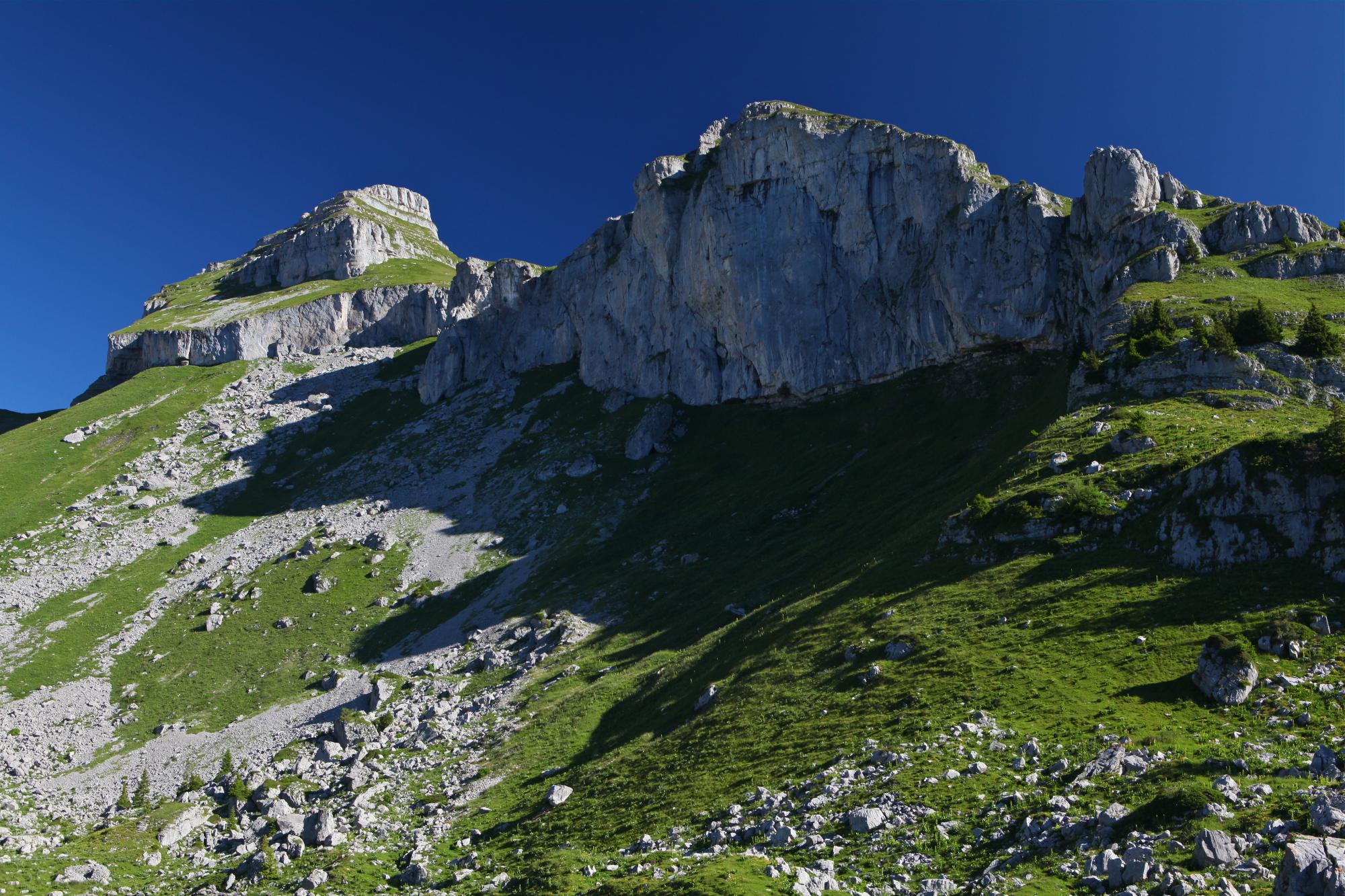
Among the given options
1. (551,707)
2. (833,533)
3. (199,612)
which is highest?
(199,612)

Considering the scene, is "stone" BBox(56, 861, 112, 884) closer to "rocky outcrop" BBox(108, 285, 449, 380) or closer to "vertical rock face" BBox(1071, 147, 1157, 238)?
"vertical rock face" BBox(1071, 147, 1157, 238)

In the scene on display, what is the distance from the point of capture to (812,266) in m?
113

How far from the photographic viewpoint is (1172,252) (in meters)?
69.7

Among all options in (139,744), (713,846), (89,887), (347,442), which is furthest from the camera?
(347,442)

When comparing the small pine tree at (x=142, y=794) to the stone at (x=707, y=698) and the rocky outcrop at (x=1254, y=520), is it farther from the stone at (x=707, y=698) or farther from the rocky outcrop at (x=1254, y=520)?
the rocky outcrop at (x=1254, y=520)

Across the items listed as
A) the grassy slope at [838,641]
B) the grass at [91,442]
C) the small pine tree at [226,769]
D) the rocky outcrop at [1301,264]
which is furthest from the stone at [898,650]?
the grass at [91,442]

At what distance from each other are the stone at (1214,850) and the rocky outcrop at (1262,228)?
75.4m

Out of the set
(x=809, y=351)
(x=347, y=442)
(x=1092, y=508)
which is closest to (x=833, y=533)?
(x=1092, y=508)

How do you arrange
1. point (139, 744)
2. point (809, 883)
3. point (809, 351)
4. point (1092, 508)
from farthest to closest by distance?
point (809, 351)
point (139, 744)
point (1092, 508)
point (809, 883)

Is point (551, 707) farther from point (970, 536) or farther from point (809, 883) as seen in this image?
point (809, 883)

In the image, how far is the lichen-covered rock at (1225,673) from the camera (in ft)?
74.5

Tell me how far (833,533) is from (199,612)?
7357cm

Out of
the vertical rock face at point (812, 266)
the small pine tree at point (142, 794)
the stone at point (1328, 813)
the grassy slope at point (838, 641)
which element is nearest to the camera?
the stone at point (1328, 813)

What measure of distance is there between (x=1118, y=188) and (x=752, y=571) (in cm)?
5840
